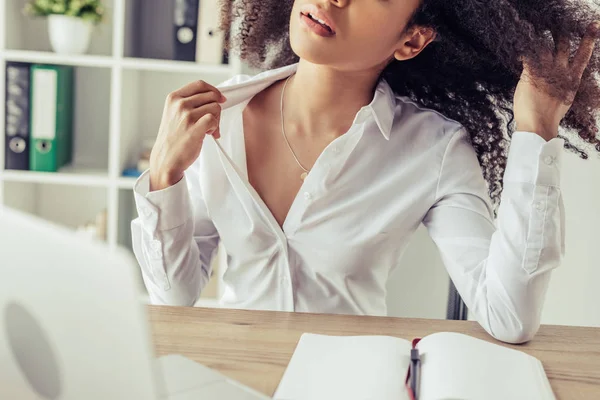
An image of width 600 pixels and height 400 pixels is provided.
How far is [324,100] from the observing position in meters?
1.39

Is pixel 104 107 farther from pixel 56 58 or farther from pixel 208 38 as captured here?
pixel 208 38

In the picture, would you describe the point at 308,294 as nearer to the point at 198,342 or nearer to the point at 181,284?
the point at 181,284

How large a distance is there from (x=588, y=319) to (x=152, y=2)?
1.75m

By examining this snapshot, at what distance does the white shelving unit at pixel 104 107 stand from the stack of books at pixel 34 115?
3 cm

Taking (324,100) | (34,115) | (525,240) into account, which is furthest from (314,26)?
(34,115)

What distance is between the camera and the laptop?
38cm

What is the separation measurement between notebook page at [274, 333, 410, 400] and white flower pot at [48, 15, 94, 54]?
1.88 metres

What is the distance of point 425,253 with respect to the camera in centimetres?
268

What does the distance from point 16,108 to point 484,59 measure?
1.69 meters

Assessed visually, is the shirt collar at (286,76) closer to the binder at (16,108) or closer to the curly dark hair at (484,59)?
the curly dark hair at (484,59)

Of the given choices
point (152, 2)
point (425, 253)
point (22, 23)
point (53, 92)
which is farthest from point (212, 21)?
point (425, 253)

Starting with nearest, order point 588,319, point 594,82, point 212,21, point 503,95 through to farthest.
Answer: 1. point 594,82
2. point 503,95
3. point 588,319
4. point 212,21

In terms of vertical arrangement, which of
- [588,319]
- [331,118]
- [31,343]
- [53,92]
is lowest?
[588,319]

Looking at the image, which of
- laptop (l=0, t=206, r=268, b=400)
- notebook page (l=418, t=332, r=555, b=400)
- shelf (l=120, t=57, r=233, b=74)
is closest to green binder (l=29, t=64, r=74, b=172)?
shelf (l=120, t=57, r=233, b=74)
